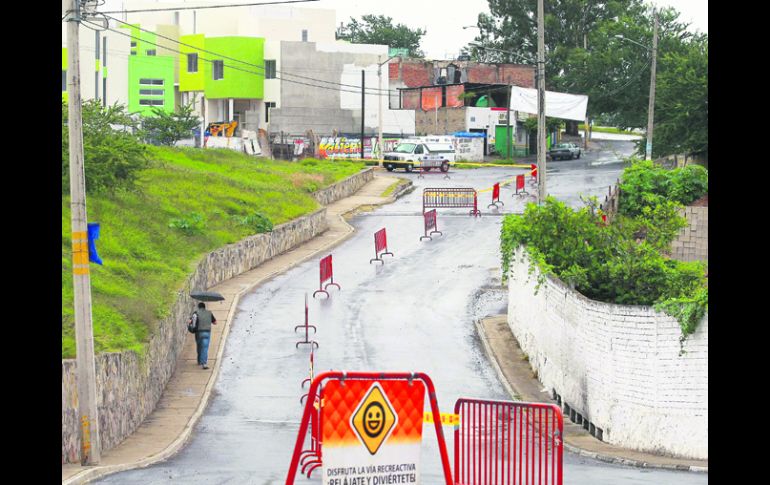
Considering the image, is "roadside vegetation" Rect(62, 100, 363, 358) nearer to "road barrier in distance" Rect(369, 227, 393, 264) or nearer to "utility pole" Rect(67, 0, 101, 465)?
"utility pole" Rect(67, 0, 101, 465)

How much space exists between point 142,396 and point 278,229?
18.7 meters

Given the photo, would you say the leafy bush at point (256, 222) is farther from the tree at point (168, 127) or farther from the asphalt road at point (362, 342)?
the tree at point (168, 127)

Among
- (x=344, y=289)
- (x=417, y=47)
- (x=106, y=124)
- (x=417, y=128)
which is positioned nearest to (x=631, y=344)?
(x=344, y=289)

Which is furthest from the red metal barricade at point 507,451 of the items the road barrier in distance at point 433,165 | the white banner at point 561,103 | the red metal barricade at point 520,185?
the road barrier in distance at point 433,165

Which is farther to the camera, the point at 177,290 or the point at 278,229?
the point at 278,229

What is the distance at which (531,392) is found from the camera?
2509 cm

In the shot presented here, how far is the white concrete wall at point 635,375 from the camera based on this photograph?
1958cm

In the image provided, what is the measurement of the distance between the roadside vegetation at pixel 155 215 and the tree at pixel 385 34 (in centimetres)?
9600

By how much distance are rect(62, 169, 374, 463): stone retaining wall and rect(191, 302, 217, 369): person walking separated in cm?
55

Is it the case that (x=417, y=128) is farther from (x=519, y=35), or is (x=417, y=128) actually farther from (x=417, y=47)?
(x=417, y=47)

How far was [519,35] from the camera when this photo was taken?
364ft

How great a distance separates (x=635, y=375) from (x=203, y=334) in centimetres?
1020

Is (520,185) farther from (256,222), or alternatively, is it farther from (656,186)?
(256,222)

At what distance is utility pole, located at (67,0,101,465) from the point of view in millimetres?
17828
